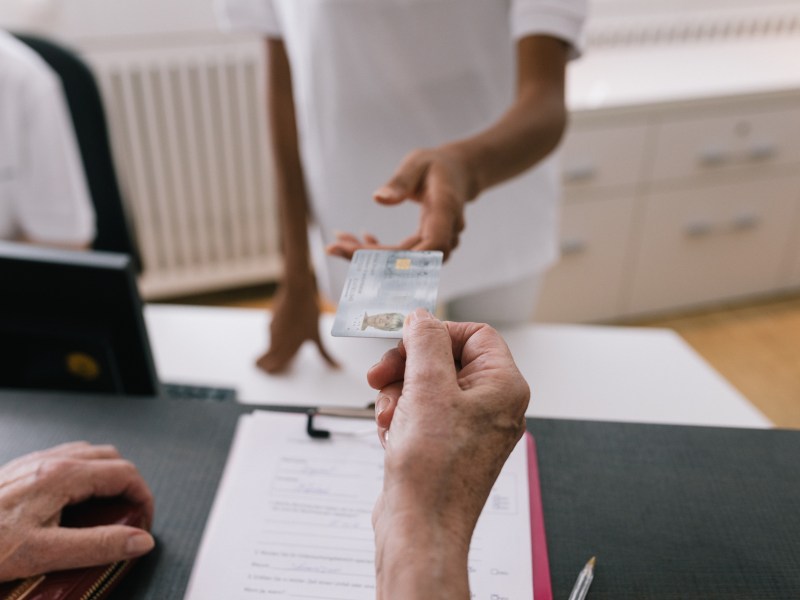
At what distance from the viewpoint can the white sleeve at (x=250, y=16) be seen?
49.8 inches

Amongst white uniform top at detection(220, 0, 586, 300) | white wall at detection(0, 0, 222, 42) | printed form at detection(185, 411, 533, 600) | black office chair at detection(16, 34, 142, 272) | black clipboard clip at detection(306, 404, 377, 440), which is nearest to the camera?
printed form at detection(185, 411, 533, 600)

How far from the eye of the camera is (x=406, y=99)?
121 cm

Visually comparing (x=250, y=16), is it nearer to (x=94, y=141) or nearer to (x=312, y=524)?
(x=94, y=141)

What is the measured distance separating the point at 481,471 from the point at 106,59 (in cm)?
213

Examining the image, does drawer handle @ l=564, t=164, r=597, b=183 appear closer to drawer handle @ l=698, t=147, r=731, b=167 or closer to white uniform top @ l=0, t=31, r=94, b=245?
drawer handle @ l=698, t=147, r=731, b=167

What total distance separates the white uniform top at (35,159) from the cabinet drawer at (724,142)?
5.29ft

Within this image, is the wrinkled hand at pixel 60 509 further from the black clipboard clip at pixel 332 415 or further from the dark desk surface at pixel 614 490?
the black clipboard clip at pixel 332 415

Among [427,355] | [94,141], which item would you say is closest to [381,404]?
[427,355]

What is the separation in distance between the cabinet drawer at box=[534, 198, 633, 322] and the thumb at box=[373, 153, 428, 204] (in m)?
1.48

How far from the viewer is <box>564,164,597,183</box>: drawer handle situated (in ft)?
7.32

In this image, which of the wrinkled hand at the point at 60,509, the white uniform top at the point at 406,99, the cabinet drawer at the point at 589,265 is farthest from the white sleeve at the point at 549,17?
the cabinet drawer at the point at 589,265

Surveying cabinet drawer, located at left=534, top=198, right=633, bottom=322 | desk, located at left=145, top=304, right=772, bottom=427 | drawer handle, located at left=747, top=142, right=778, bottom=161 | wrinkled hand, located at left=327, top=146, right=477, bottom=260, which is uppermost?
wrinkled hand, located at left=327, top=146, right=477, bottom=260

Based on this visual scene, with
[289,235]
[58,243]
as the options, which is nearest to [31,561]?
[289,235]

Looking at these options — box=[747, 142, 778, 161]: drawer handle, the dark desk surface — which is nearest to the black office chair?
the dark desk surface
